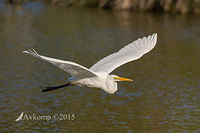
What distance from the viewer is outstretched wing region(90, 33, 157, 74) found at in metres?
8.83

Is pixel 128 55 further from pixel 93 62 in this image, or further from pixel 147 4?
pixel 147 4

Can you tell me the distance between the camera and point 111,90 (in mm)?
8266

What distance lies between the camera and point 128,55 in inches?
361

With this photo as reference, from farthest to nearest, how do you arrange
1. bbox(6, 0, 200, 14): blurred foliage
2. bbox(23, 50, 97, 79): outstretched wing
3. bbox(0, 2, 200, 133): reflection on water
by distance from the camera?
bbox(6, 0, 200, 14): blurred foliage
bbox(0, 2, 200, 133): reflection on water
bbox(23, 50, 97, 79): outstretched wing

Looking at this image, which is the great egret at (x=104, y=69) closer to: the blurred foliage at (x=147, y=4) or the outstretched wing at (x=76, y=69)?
the outstretched wing at (x=76, y=69)

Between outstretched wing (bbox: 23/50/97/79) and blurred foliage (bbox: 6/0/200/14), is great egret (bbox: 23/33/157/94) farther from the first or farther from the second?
blurred foliage (bbox: 6/0/200/14)

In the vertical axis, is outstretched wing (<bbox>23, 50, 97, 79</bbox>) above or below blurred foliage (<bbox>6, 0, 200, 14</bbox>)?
below

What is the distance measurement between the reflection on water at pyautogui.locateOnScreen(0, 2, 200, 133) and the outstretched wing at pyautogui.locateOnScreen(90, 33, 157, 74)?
1.04m

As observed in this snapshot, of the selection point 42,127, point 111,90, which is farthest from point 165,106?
point 42,127

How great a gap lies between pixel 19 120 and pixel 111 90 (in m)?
1.93

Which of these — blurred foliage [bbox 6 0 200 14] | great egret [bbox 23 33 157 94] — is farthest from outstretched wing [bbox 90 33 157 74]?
blurred foliage [bbox 6 0 200 14]

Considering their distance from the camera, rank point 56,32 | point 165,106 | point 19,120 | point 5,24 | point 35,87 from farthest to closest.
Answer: point 5,24 < point 56,32 < point 35,87 < point 165,106 < point 19,120

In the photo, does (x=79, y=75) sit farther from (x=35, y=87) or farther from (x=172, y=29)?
(x=172, y=29)

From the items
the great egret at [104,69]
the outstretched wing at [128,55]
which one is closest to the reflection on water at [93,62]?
the great egret at [104,69]
